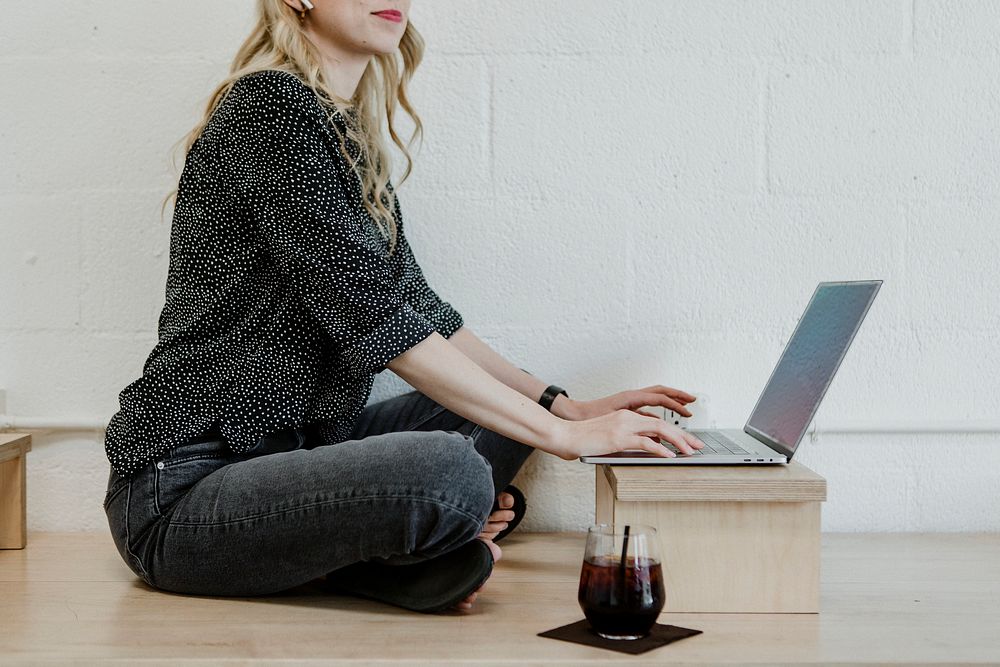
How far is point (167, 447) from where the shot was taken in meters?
1.37

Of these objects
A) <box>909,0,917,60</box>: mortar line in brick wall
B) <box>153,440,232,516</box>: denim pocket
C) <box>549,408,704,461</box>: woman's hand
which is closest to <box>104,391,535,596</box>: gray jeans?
<box>153,440,232,516</box>: denim pocket

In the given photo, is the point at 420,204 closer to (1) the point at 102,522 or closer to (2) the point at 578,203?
(2) the point at 578,203

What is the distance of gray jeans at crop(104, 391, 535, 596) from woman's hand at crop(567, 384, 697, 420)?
429 millimetres

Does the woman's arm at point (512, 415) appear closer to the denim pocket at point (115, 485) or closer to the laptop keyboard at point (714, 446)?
the laptop keyboard at point (714, 446)

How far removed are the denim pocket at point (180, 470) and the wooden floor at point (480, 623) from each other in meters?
0.14

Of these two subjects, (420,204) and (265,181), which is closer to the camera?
(265,181)

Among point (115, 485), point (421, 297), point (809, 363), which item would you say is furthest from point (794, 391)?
point (115, 485)

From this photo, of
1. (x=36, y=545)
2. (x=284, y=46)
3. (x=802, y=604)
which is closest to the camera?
(x=802, y=604)

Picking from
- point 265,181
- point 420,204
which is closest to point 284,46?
point 265,181

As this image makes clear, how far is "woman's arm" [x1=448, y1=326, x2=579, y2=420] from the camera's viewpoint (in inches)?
67.9

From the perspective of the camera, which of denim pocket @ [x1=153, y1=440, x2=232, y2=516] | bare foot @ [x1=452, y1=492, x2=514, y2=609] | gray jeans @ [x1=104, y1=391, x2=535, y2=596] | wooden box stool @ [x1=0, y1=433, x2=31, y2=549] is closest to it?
gray jeans @ [x1=104, y1=391, x2=535, y2=596]

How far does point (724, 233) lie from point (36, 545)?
1.36m

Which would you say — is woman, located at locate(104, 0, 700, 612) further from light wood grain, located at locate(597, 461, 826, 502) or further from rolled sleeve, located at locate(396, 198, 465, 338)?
rolled sleeve, located at locate(396, 198, 465, 338)

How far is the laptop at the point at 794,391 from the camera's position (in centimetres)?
136
